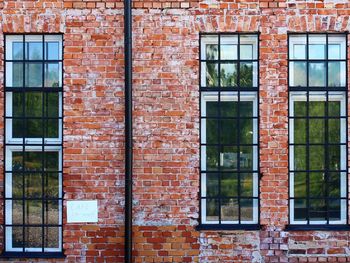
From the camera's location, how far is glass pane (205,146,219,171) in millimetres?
7926

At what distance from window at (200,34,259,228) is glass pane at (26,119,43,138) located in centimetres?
221

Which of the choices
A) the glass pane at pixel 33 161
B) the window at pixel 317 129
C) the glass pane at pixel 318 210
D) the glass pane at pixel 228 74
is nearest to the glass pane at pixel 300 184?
the window at pixel 317 129

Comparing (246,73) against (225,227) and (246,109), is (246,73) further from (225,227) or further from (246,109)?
(225,227)

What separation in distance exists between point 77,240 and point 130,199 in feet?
3.01

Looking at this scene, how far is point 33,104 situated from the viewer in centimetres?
794

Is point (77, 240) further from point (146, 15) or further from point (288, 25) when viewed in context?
point (288, 25)

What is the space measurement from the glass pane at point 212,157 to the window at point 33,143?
202cm

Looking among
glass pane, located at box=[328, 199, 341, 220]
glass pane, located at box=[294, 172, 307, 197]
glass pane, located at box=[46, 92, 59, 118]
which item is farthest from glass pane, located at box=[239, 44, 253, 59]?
glass pane, located at box=[46, 92, 59, 118]

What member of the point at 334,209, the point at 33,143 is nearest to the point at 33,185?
the point at 33,143

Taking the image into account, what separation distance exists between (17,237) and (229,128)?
10.7 feet

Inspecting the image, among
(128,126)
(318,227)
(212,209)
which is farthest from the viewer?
(212,209)

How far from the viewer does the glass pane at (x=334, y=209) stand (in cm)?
791

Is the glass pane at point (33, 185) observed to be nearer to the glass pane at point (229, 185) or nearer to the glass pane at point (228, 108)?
the glass pane at point (229, 185)

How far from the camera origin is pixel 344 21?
25.6 ft
